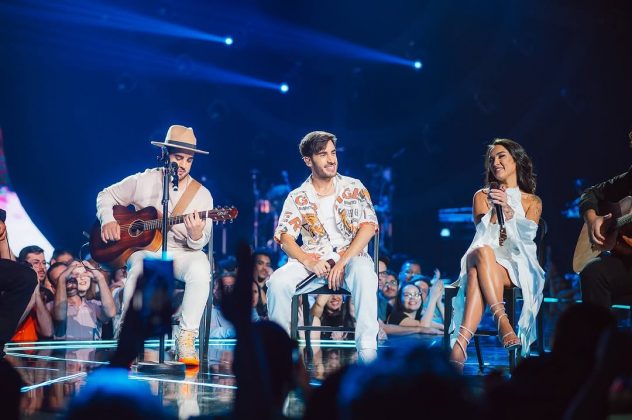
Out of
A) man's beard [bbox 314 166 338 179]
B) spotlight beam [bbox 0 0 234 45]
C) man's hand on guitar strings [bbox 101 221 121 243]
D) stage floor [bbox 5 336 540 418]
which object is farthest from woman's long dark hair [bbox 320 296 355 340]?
spotlight beam [bbox 0 0 234 45]

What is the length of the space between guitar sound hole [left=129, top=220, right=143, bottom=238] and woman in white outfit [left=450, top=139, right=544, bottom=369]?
7.33 ft

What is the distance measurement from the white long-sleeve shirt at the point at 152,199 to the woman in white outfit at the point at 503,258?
1873mm

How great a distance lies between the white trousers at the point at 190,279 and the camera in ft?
17.0

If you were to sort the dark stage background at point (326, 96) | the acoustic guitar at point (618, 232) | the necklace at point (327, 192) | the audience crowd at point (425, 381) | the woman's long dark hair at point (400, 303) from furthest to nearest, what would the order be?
the dark stage background at point (326, 96), the woman's long dark hair at point (400, 303), the necklace at point (327, 192), the acoustic guitar at point (618, 232), the audience crowd at point (425, 381)

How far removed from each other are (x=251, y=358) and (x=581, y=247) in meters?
3.57

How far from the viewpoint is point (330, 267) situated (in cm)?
496

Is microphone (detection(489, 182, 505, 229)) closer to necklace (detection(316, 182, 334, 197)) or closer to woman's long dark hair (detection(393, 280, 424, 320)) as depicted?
necklace (detection(316, 182, 334, 197))

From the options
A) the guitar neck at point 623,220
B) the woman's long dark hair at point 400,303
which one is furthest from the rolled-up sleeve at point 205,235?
the woman's long dark hair at point 400,303

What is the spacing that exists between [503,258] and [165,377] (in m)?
2.08

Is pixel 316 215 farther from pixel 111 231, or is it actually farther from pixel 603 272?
pixel 603 272

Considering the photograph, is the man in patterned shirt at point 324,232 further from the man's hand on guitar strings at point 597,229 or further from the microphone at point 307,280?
the man's hand on guitar strings at point 597,229

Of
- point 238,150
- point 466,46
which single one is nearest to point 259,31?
point 238,150

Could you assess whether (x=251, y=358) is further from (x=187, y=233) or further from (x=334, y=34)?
(x=334, y=34)

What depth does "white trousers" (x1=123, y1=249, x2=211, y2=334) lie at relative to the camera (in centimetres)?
519
